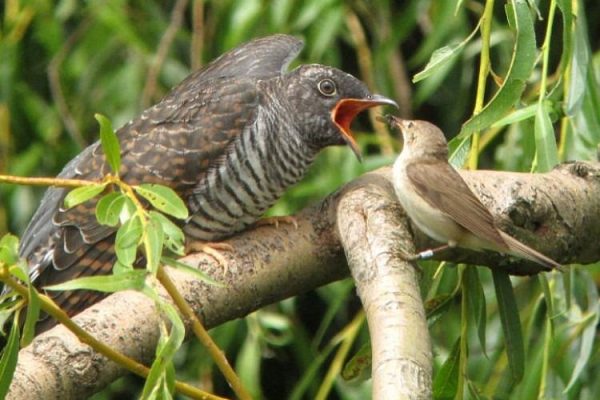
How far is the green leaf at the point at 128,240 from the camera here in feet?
5.79

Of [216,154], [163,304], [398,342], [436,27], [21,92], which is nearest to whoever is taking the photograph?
[163,304]

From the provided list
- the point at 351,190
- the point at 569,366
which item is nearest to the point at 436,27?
the point at 569,366

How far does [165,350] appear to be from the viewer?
1750 millimetres

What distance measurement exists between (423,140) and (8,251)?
1.32 metres

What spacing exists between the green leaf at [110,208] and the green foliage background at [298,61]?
193 cm

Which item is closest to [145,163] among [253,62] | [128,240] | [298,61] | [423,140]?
[253,62]

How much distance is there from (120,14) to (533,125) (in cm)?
210

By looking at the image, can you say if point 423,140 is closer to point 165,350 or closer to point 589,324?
point 589,324

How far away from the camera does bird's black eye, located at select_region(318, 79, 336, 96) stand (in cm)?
329

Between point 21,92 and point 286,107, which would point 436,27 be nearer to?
point 286,107

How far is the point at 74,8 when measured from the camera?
492 centimetres

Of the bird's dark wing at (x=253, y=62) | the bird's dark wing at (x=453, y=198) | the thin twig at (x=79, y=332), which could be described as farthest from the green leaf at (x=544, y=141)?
the thin twig at (x=79, y=332)

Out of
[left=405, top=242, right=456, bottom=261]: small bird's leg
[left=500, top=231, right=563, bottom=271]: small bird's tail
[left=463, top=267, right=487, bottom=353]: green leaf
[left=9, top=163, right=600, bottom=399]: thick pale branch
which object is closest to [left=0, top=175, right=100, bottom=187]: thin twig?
[left=9, top=163, right=600, bottom=399]: thick pale branch

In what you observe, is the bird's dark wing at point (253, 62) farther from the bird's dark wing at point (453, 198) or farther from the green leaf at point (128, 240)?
the green leaf at point (128, 240)
